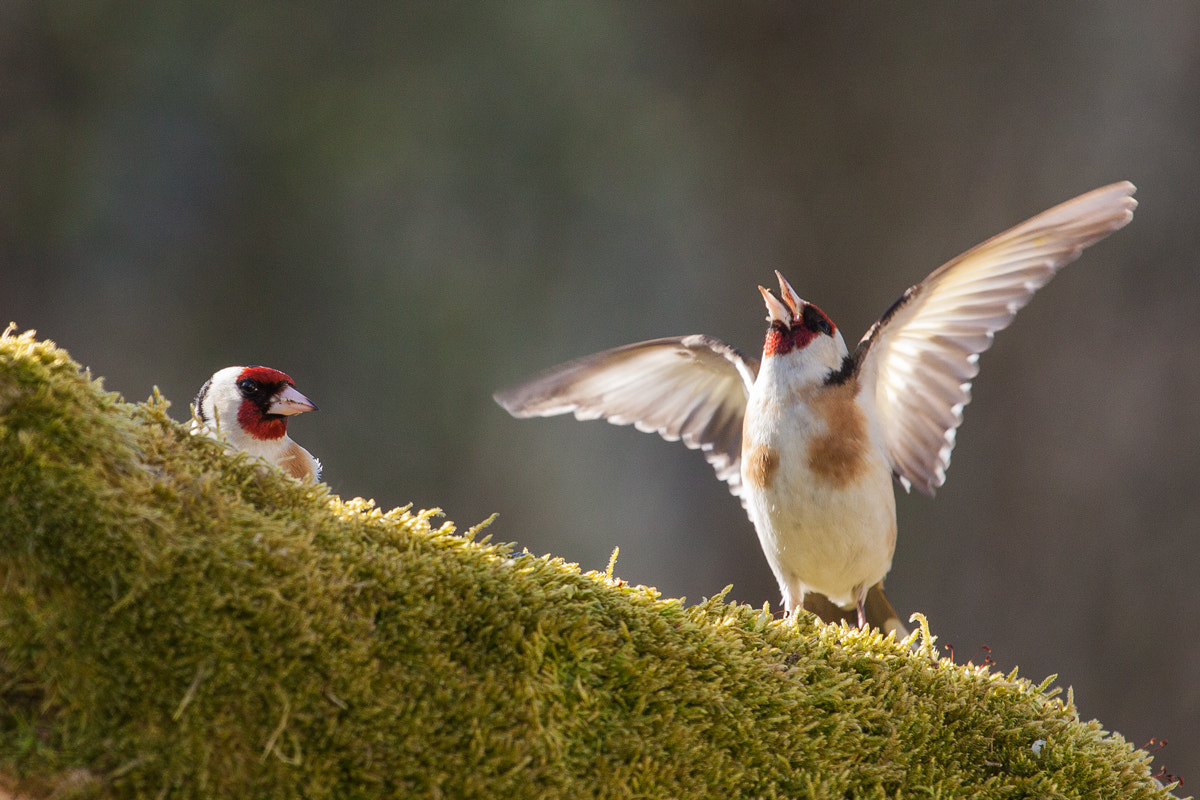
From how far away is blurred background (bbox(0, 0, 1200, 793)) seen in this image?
7051 millimetres

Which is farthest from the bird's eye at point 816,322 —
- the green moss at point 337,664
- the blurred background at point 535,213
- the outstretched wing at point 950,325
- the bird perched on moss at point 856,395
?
the blurred background at point 535,213

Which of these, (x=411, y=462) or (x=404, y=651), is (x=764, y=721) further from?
(x=411, y=462)

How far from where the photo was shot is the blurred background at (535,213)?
23.1ft

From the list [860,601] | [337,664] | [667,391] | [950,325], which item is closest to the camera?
[337,664]

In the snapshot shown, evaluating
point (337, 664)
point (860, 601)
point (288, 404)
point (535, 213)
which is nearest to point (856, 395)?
point (860, 601)

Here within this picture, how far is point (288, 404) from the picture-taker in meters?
3.06

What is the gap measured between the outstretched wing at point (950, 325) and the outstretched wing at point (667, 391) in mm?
477

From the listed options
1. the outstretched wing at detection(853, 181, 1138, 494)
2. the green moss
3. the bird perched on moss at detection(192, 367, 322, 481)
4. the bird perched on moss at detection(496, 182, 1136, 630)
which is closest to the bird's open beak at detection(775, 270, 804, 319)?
the bird perched on moss at detection(496, 182, 1136, 630)

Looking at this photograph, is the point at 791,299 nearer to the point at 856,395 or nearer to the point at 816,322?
the point at 816,322

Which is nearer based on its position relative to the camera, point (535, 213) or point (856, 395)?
point (856, 395)

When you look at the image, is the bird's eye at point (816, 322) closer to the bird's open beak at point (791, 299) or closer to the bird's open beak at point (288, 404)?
the bird's open beak at point (791, 299)

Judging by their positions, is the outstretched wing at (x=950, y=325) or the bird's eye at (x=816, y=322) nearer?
the outstretched wing at (x=950, y=325)

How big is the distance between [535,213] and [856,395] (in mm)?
5438

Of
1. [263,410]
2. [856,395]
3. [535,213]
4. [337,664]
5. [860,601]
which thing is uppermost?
[535,213]
